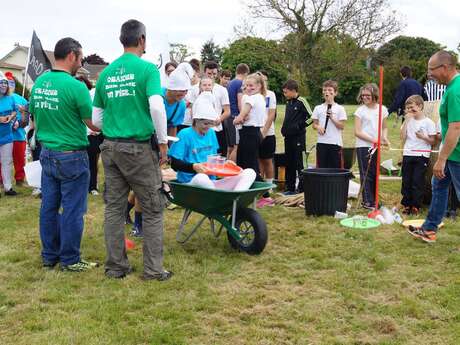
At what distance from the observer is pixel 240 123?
21.9 ft

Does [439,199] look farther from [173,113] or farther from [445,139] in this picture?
[173,113]

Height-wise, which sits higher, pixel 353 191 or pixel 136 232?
pixel 353 191

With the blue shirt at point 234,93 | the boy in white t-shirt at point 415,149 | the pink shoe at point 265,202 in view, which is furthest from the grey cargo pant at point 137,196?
the blue shirt at point 234,93

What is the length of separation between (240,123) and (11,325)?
13.3ft

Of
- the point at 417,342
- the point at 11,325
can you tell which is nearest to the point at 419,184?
the point at 417,342

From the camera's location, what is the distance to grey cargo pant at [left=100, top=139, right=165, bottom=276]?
394 centimetres

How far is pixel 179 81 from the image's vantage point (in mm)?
4781

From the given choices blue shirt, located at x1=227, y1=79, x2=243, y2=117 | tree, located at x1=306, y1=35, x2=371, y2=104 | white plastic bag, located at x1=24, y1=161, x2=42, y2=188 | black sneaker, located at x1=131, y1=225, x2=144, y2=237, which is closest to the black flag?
blue shirt, located at x1=227, y1=79, x2=243, y2=117

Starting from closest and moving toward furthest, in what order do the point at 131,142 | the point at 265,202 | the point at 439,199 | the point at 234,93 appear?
the point at 131,142 < the point at 439,199 < the point at 265,202 < the point at 234,93

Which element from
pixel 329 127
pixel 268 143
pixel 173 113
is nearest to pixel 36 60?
pixel 173 113

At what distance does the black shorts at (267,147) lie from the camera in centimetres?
735

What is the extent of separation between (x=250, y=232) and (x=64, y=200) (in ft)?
5.55

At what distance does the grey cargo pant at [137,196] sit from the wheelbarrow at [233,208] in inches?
13.9

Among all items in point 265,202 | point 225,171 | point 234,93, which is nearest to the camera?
point 225,171
